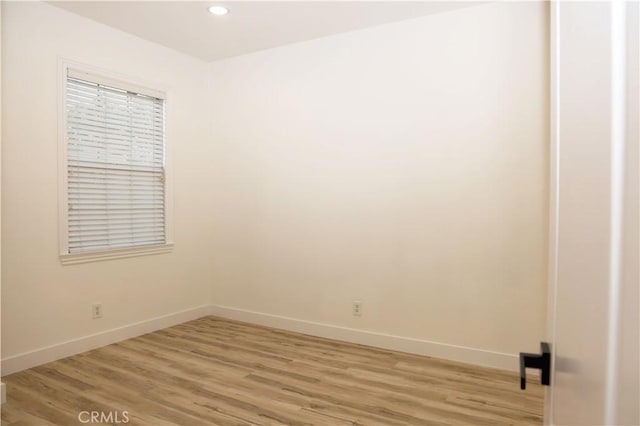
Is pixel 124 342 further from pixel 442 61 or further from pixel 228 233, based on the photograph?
pixel 442 61

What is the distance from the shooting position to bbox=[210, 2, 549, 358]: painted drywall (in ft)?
10.2

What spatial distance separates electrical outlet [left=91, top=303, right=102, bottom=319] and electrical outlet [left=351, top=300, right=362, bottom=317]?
216 centimetres

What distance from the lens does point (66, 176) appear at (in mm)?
3338

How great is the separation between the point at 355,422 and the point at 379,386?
1.71ft

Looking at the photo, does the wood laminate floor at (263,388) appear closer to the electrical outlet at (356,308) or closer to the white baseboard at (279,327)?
the white baseboard at (279,327)

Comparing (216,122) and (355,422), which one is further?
(216,122)

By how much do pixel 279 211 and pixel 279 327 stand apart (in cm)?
114

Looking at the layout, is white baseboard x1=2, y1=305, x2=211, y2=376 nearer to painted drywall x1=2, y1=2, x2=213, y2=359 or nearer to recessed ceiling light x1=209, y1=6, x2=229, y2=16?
painted drywall x1=2, y1=2, x2=213, y2=359

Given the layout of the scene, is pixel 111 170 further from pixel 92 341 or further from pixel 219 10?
pixel 219 10

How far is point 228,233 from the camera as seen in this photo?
4539 millimetres

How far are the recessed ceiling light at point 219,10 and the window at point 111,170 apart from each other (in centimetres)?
109

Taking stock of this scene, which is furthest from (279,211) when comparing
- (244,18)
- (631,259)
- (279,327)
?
(631,259)

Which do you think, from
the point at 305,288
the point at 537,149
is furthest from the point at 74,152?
the point at 537,149

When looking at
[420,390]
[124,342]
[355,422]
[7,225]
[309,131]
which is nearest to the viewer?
[355,422]
